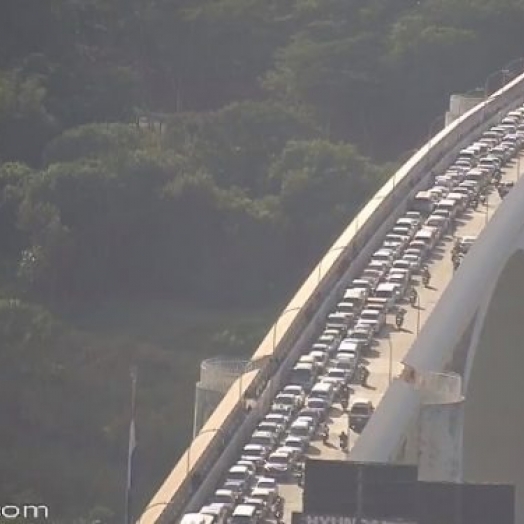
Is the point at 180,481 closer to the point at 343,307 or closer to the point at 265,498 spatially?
the point at 265,498

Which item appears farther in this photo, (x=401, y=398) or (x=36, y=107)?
(x=36, y=107)

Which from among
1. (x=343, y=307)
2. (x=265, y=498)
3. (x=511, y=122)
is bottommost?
(x=265, y=498)

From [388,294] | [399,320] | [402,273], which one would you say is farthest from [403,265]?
[399,320]

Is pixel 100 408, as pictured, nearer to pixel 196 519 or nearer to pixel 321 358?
pixel 321 358

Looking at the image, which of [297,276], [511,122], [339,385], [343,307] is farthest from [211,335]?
[339,385]

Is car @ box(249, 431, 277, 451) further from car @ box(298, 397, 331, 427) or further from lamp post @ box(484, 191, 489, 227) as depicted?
lamp post @ box(484, 191, 489, 227)

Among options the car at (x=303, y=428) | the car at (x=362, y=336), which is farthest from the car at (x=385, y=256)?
the car at (x=303, y=428)

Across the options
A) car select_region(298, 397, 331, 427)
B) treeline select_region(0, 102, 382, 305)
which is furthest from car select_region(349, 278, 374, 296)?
treeline select_region(0, 102, 382, 305)

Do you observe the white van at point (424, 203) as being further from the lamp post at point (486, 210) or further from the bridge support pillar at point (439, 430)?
the bridge support pillar at point (439, 430)
